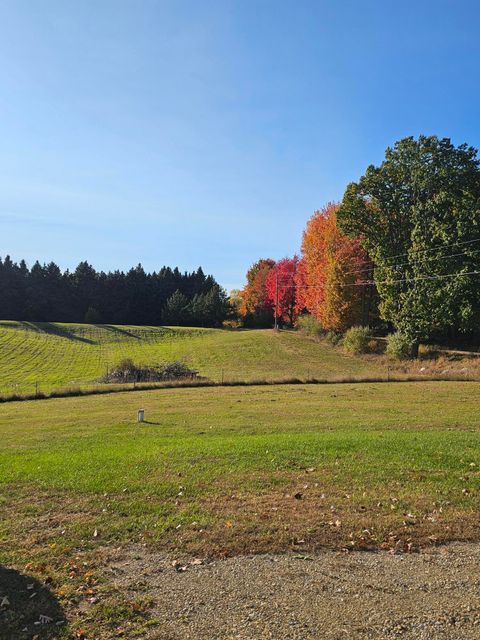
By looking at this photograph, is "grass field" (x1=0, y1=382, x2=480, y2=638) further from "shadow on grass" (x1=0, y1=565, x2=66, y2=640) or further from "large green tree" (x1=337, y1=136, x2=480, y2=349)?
"large green tree" (x1=337, y1=136, x2=480, y2=349)

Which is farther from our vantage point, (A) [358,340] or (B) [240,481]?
(A) [358,340]

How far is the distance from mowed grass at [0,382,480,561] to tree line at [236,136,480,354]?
27220 millimetres

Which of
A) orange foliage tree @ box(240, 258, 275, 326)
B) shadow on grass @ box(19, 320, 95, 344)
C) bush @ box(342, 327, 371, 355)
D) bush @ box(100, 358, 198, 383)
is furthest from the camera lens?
orange foliage tree @ box(240, 258, 275, 326)

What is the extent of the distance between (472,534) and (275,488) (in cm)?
358

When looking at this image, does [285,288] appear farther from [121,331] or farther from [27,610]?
[27,610]

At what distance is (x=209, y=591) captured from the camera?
17.0 feet

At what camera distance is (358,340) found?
52.0 meters

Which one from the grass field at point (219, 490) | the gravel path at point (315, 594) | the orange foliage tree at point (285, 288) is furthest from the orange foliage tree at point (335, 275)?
the gravel path at point (315, 594)

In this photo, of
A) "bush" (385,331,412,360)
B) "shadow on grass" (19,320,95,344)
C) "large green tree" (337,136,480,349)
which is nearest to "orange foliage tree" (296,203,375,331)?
"large green tree" (337,136,480,349)

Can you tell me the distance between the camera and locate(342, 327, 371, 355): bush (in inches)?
2050

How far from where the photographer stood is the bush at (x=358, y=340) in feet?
171

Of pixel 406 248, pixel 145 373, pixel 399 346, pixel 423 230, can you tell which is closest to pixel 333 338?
pixel 399 346

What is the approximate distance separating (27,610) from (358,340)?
163 feet

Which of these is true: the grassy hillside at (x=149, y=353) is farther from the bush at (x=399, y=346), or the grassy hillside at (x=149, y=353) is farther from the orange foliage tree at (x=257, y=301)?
the orange foliage tree at (x=257, y=301)
